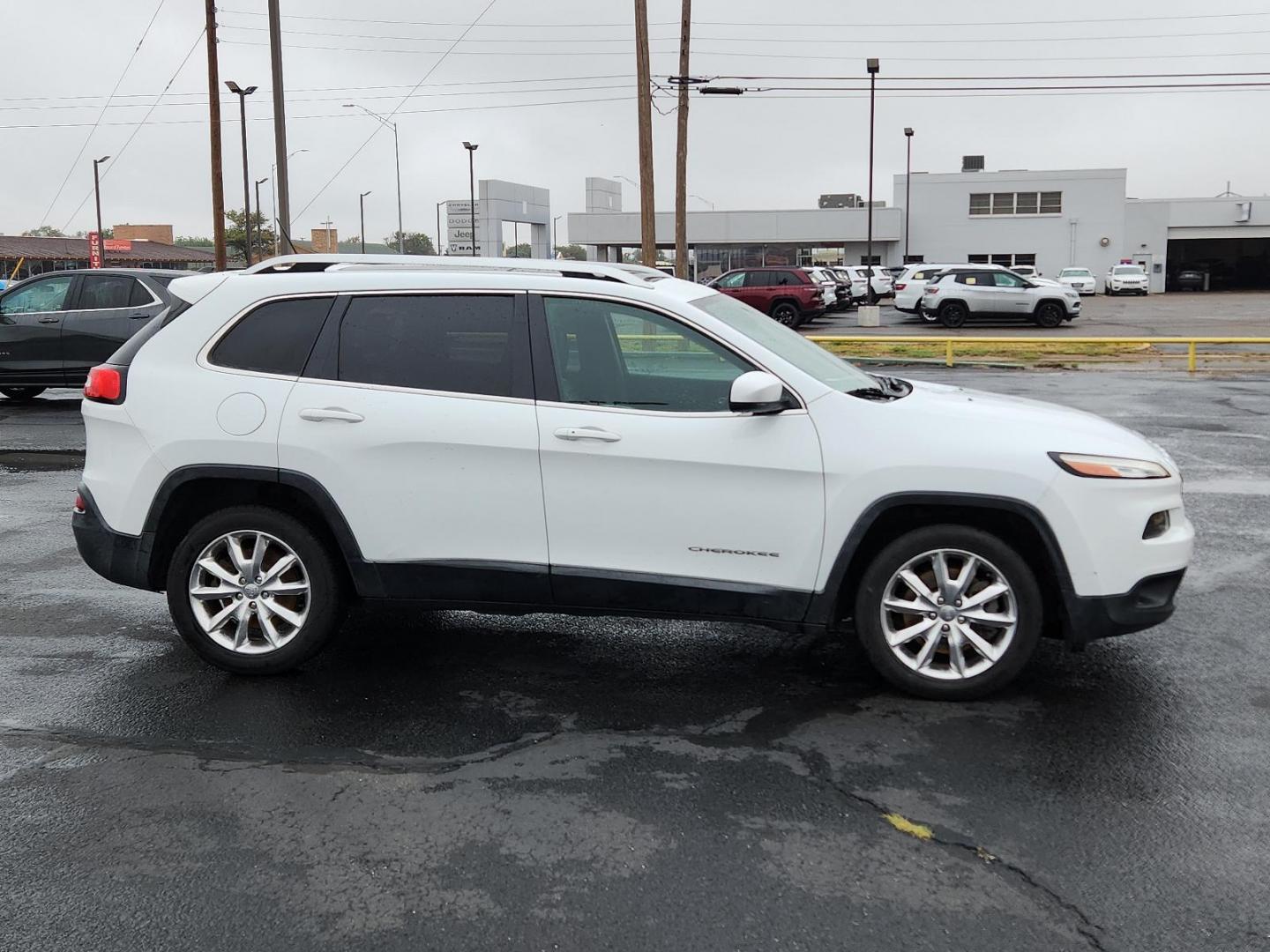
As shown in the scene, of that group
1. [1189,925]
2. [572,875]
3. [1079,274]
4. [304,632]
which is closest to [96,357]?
[304,632]

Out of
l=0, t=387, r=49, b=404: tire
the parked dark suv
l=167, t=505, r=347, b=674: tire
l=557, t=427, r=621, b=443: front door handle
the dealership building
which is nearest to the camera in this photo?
l=557, t=427, r=621, b=443: front door handle

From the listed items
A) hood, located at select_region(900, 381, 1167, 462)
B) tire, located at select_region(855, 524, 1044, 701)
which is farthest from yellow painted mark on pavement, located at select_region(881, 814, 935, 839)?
hood, located at select_region(900, 381, 1167, 462)

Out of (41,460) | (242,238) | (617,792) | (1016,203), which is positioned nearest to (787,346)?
(617,792)

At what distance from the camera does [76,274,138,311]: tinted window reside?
1541 centimetres

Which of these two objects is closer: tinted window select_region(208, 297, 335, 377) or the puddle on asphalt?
tinted window select_region(208, 297, 335, 377)

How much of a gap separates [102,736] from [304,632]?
900mm

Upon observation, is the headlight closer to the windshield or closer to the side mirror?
the windshield

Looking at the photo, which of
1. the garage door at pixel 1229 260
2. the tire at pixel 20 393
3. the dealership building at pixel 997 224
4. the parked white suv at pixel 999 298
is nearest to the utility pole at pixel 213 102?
the tire at pixel 20 393

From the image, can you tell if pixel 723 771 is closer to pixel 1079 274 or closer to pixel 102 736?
pixel 102 736

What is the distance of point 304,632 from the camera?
17.0ft

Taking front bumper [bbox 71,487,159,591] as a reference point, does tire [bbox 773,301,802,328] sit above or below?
above

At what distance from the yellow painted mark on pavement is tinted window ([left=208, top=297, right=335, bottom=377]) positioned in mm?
3068

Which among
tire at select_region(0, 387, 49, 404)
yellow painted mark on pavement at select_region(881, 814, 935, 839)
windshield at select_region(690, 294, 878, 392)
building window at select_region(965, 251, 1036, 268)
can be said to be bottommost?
yellow painted mark on pavement at select_region(881, 814, 935, 839)

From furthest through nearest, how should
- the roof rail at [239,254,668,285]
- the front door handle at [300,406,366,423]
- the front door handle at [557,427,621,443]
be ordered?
the roof rail at [239,254,668,285], the front door handle at [300,406,366,423], the front door handle at [557,427,621,443]
